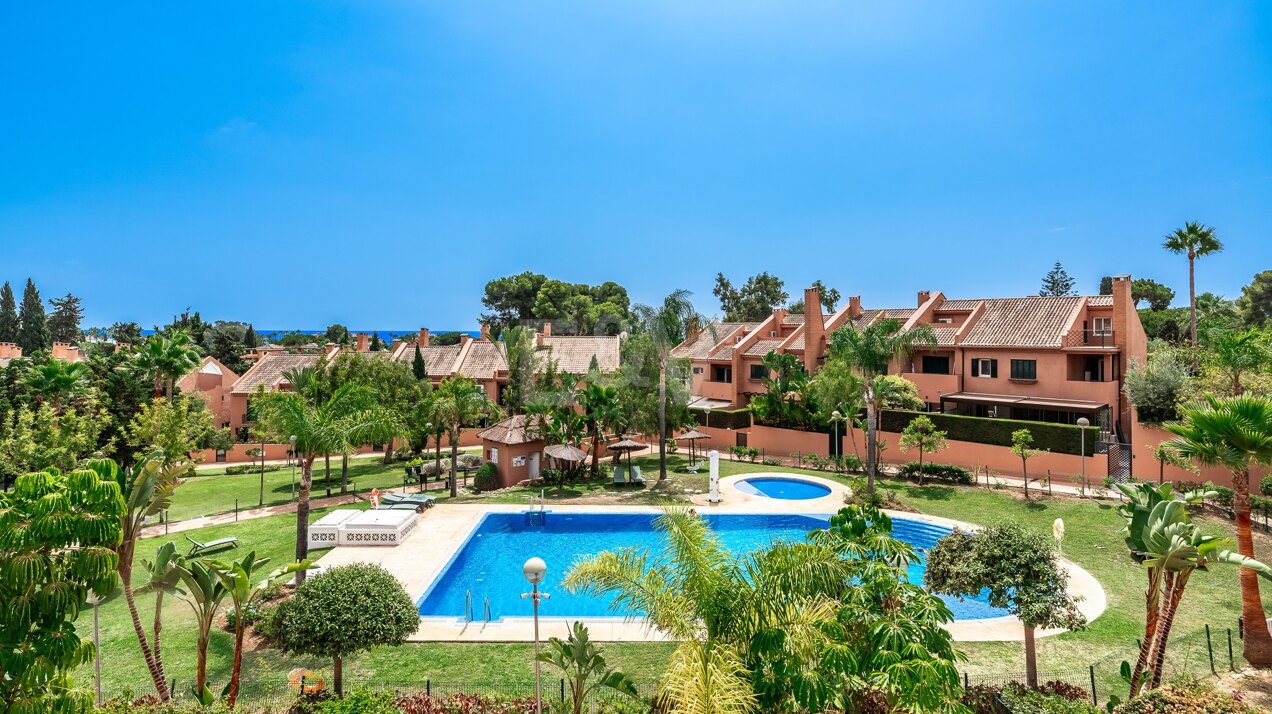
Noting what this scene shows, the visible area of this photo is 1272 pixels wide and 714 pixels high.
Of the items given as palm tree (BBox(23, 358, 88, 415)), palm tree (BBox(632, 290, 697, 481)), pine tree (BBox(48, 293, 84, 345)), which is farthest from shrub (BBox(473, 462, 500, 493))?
pine tree (BBox(48, 293, 84, 345))

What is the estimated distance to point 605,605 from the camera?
1559 centimetres

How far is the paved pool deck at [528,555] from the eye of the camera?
1349 cm

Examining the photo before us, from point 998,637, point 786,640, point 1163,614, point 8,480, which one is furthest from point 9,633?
point 8,480

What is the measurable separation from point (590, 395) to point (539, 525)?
29.4 feet

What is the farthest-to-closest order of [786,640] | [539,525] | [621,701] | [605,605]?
[539,525], [605,605], [621,701], [786,640]

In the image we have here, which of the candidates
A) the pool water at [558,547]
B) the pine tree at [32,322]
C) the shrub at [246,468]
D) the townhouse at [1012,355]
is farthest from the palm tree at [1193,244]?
the pine tree at [32,322]

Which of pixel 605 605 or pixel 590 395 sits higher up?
pixel 590 395

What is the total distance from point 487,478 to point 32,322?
67.9 meters

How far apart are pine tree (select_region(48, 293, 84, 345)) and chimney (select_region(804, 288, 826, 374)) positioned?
303ft

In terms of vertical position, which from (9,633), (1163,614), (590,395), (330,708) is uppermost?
(590,395)

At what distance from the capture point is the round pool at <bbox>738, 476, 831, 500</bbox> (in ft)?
91.0

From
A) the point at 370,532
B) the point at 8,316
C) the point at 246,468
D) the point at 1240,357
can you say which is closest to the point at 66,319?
the point at 8,316

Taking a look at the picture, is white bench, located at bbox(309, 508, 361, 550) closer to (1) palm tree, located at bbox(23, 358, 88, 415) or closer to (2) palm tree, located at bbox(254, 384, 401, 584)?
(2) palm tree, located at bbox(254, 384, 401, 584)

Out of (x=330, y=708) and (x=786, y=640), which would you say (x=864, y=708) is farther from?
(x=330, y=708)
